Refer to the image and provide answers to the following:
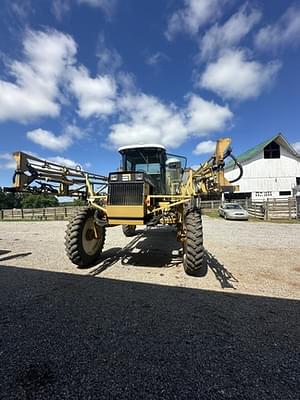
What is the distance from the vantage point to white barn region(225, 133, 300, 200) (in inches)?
988

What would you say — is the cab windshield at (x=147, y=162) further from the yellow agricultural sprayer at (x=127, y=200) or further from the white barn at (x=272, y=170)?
the white barn at (x=272, y=170)

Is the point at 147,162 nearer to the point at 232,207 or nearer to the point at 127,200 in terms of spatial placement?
the point at 127,200

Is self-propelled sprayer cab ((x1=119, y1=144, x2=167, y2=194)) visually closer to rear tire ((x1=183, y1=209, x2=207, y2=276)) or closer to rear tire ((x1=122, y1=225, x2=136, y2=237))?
rear tire ((x1=183, y1=209, x2=207, y2=276))

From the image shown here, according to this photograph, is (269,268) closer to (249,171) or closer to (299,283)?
(299,283)

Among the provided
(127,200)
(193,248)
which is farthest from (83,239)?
(193,248)

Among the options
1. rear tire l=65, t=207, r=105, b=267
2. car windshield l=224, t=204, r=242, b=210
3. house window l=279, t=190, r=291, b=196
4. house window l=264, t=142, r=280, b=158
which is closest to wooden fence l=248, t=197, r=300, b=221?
car windshield l=224, t=204, r=242, b=210

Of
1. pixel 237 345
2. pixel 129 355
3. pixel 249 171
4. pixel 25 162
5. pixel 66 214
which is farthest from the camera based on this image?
pixel 249 171

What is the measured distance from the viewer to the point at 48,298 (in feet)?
11.3

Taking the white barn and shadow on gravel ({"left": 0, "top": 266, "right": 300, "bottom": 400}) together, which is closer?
shadow on gravel ({"left": 0, "top": 266, "right": 300, "bottom": 400})

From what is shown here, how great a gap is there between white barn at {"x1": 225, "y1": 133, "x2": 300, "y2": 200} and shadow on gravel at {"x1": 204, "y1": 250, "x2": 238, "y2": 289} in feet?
68.9

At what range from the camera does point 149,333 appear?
249 cm

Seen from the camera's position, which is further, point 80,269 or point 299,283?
point 80,269

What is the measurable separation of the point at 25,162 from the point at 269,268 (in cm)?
578

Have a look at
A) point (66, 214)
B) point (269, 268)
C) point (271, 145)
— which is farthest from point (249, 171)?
point (269, 268)
